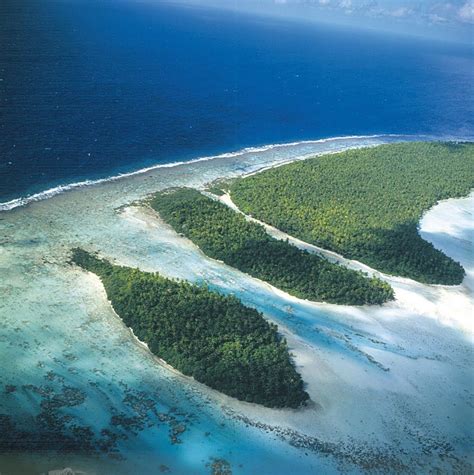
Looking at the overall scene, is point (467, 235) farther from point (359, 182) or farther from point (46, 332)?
point (46, 332)

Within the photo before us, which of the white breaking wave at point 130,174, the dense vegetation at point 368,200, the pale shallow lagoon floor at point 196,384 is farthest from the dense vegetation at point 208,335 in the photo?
the dense vegetation at point 368,200

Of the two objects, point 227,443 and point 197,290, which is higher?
point 197,290

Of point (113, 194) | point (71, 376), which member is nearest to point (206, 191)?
point (113, 194)

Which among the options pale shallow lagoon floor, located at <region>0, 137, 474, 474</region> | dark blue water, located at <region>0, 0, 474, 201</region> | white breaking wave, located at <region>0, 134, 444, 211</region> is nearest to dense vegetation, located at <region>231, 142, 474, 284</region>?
pale shallow lagoon floor, located at <region>0, 137, 474, 474</region>

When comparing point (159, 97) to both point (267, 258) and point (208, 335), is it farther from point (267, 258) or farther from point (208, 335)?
point (208, 335)

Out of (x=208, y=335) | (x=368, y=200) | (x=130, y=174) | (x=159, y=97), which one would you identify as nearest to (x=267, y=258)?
(x=208, y=335)

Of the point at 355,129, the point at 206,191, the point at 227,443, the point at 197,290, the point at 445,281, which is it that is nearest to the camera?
the point at 227,443

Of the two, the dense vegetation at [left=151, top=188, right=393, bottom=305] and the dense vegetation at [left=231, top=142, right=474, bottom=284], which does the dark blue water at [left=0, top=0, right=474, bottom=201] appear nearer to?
the dense vegetation at [left=231, top=142, right=474, bottom=284]
